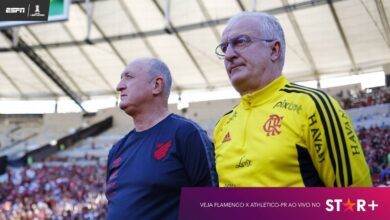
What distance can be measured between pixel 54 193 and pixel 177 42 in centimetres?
846

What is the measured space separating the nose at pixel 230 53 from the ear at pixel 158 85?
69cm

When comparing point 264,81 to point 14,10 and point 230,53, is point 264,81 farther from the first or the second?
point 14,10

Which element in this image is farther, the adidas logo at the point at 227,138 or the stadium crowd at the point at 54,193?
the stadium crowd at the point at 54,193

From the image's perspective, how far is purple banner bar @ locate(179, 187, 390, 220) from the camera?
3.44 feet

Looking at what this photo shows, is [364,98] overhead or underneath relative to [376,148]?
overhead

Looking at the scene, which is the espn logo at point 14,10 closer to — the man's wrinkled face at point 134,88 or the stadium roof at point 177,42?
the man's wrinkled face at point 134,88

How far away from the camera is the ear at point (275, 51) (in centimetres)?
189

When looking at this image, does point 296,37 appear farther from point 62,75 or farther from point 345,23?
point 62,75

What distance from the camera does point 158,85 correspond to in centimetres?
249

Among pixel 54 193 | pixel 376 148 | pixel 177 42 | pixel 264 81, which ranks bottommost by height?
pixel 264 81

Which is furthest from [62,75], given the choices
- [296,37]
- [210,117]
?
[296,37]

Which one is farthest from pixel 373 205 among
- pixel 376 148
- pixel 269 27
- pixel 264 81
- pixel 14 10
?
pixel 376 148

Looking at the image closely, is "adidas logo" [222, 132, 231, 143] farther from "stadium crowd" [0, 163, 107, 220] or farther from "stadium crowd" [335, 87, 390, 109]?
"stadium crowd" [335, 87, 390, 109]

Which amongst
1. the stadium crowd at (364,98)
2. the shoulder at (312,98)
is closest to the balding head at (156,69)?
the shoulder at (312,98)
